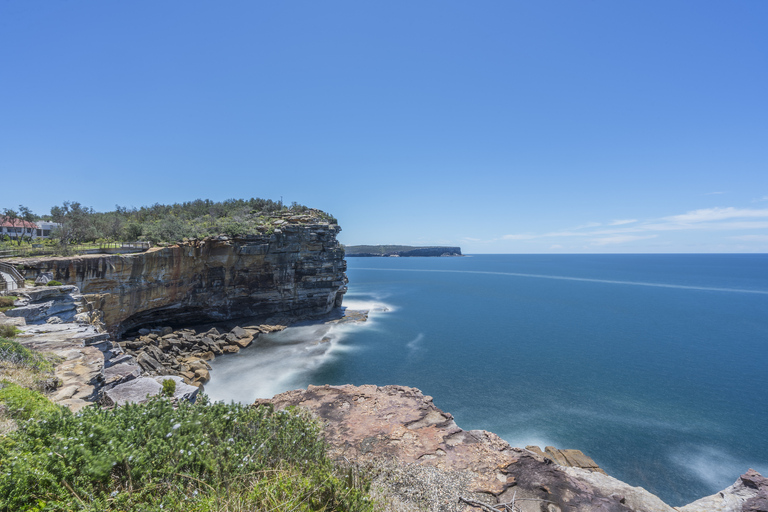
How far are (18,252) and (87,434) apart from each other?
30431mm

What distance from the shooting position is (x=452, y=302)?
56.5 m

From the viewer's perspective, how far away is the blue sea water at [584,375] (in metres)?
16.7

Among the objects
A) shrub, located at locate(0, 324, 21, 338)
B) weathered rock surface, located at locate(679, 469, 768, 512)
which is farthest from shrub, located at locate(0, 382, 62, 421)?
weathered rock surface, located at locate(679, 469, 768, 512)

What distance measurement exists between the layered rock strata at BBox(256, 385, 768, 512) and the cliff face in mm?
23282

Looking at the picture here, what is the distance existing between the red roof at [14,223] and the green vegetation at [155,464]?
162 ft

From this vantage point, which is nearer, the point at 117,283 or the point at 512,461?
the point at 512,461

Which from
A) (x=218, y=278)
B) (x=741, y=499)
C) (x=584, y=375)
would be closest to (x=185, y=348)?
(x=218, y=278)

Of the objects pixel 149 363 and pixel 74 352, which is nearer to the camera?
pixel 74 352

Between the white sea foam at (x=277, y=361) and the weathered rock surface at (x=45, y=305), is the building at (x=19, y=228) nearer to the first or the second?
the weathered rock surface at (x=45, y=305)

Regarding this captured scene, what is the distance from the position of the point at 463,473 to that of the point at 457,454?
3.49 ft

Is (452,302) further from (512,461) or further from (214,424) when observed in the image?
(214,424)

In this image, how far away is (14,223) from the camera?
1556 inches

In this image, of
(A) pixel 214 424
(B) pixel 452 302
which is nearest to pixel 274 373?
(A) pixel 214 424

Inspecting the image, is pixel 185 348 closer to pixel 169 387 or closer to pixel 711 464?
pixel 169 387
